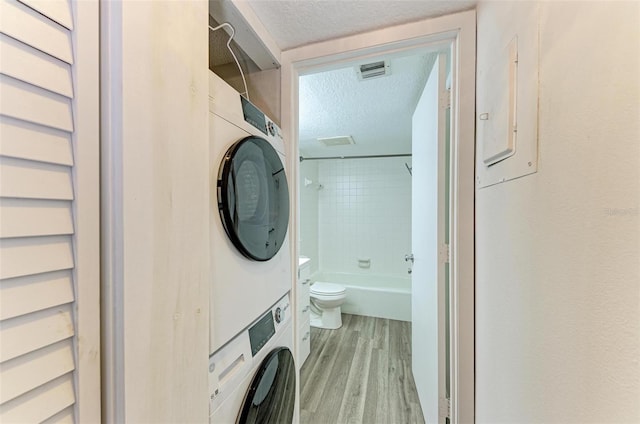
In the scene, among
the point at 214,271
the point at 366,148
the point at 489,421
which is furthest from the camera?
the point at 366,148

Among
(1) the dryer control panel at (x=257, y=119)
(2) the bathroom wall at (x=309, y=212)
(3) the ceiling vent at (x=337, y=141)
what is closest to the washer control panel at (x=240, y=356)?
(1) the dryer control panel at (x=257, y=119)

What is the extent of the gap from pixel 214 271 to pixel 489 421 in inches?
45.5

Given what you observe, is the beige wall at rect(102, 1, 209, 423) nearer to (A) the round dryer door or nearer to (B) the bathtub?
(A) the round dryer door

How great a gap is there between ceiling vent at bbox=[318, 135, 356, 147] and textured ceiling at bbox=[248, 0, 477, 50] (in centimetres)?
168

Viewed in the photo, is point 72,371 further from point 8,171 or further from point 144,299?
point 8,171

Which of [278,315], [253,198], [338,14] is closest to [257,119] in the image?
[253,198]

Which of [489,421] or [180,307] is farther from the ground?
[180,307]

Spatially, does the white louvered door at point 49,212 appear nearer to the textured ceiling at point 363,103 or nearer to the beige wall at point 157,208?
the beige wall at point 157,208

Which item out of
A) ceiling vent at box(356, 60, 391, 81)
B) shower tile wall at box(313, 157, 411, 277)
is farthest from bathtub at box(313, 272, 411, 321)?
ceiling vent at box(356, 60, 391, 81)

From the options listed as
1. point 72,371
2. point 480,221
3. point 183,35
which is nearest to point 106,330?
point 72,371

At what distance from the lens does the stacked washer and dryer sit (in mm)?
720

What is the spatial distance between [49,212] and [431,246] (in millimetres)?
1445

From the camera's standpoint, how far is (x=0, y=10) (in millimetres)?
331

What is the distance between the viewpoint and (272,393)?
0.98m
